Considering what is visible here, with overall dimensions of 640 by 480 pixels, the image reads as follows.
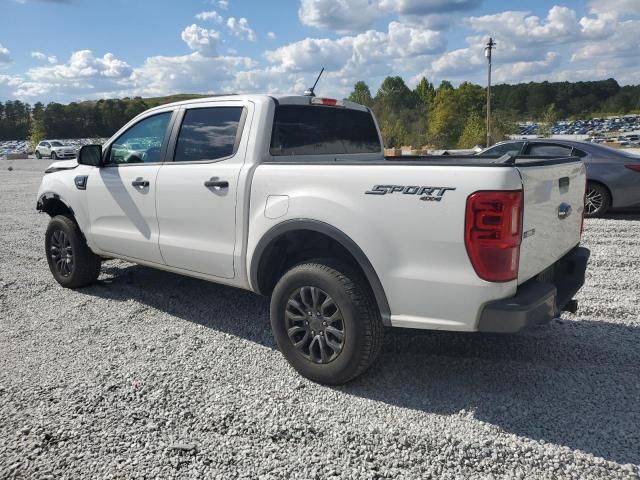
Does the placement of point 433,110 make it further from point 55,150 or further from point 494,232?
point 494,232

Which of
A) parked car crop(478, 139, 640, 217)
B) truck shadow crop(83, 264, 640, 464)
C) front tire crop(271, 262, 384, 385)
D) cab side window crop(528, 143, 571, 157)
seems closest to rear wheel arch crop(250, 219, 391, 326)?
front tire crop(271, 262, 384, 385)

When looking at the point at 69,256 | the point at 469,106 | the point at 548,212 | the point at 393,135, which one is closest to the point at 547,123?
the point at 393,135

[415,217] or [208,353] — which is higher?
[415,217]

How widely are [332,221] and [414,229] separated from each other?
0.55 metres

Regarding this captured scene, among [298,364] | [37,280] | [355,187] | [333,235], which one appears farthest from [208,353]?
[37,280]

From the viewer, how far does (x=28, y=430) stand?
118 inches

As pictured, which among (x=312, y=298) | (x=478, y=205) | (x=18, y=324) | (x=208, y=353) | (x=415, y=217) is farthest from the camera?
(x=18, y=324)

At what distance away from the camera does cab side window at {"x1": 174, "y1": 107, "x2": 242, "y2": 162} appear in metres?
4.00

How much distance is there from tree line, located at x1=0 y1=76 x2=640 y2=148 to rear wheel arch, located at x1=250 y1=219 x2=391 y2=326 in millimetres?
34579

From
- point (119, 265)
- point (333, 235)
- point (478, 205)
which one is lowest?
point (119, 265)

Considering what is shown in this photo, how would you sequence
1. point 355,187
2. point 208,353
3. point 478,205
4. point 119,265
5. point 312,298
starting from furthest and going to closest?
point 119,265 → point 208,353 → point 312,298 → point 355,187 → point 478,205

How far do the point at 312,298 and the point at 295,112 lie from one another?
60.9 inches

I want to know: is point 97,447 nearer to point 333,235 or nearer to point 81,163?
point 333,235

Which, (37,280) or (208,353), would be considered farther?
(37,280)
